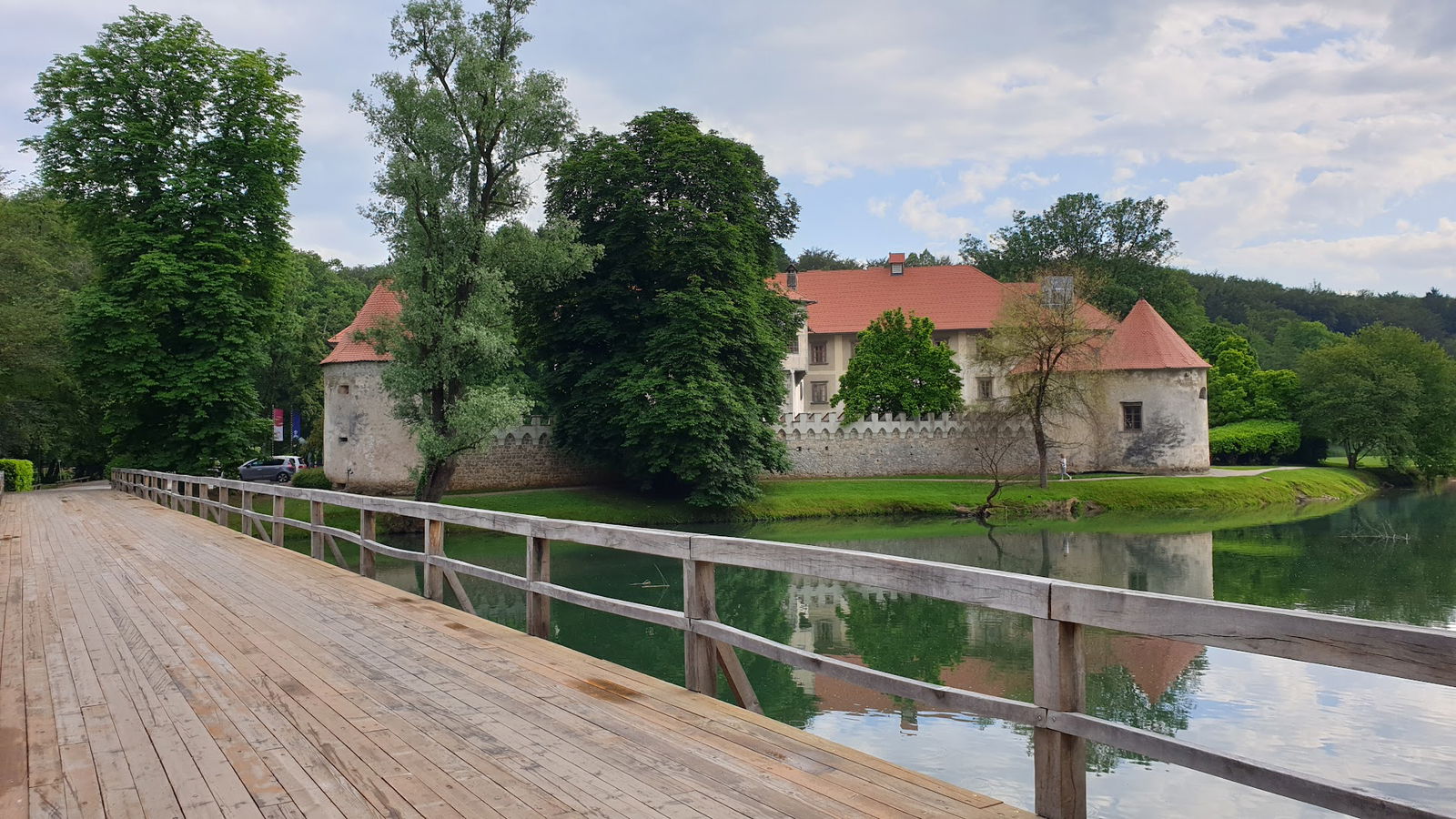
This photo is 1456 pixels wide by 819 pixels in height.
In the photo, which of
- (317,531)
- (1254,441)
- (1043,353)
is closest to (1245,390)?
(1254,441)

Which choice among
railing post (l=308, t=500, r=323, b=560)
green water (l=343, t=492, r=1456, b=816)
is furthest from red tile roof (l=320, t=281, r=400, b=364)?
railing post (l=308, t=500, r=323, b=560)

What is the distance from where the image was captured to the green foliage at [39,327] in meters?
24.9

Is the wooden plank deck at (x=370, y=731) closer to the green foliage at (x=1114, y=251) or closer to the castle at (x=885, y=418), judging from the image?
the castle at (x=885, y=418)

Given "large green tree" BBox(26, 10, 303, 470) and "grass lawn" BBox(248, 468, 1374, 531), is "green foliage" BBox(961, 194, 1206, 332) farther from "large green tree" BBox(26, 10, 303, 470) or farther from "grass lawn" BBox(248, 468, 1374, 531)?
"large green tree" BBox(26, 10, 303, 470)

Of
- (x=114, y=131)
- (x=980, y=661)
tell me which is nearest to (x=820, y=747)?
(x=980, y=661)

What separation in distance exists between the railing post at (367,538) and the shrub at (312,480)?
2357 cm

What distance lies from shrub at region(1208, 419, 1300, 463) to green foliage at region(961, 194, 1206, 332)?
6524mm

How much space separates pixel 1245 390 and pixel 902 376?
17370 mm

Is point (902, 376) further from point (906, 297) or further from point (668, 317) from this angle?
point (668, 317)

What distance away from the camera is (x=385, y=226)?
22141 mm

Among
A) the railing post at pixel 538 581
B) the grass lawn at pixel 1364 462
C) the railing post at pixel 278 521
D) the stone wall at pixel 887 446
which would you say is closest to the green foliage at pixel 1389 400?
the grass lawn at pixel 1364 462

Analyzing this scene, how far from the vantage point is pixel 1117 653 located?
11.6m

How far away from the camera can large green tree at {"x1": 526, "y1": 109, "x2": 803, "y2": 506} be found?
26.7m

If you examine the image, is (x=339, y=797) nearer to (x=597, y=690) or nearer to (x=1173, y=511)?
(x=597, y=690)
